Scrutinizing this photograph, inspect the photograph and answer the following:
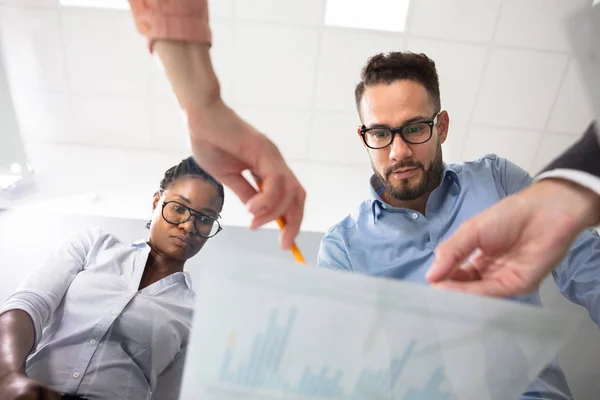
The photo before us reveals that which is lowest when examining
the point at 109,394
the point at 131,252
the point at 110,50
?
the point at 109,394

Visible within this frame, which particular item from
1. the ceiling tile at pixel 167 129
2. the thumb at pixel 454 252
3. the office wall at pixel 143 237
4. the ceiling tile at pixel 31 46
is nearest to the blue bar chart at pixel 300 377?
the thumb at pixel 454 252

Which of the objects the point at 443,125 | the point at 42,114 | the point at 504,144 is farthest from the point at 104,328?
the point at 504,144

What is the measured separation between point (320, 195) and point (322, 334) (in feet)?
0.99

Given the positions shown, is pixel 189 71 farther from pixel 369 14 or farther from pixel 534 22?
pixel 534 22

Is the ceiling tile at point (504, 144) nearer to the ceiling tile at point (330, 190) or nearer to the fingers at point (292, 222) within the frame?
the ceiling tile at point (330, 190)

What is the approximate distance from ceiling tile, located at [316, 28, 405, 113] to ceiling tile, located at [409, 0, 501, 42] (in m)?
0.04

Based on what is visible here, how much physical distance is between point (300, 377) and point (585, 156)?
31cm

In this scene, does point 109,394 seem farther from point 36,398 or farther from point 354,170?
point 354,170

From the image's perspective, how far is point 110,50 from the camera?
611 mm

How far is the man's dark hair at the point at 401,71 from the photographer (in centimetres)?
62

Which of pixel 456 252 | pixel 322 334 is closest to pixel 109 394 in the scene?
pixel 322 334

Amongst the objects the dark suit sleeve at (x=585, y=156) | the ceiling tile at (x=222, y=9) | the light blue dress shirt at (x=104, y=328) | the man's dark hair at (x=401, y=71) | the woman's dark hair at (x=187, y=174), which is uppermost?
the ceiling tile at (x=222, y=9)

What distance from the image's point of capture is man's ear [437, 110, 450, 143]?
63 cm

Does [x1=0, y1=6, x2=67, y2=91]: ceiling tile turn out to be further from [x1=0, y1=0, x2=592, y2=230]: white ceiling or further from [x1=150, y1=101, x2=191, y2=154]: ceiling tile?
[x1=150, y1=101, x2=191, y2=154]: ceiling tile
